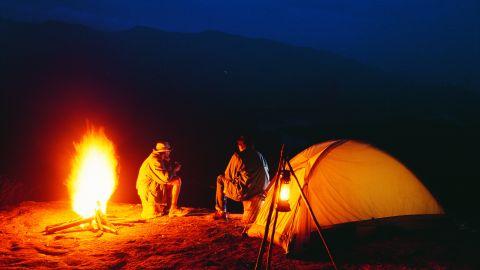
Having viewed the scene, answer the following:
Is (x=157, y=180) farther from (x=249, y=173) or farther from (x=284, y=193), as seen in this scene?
(x=284, y=193)

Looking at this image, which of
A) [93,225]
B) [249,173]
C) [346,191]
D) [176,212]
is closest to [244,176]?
[249,173]

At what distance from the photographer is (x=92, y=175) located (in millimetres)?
9422

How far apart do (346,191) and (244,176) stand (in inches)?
103

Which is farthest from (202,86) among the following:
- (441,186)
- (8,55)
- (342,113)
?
(441,186)

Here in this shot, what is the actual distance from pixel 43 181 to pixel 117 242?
16.0 m

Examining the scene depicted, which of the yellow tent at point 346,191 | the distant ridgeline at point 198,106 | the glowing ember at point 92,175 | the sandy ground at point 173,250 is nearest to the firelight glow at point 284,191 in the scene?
the sandy ground at point 173,250

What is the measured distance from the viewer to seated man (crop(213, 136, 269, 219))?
29.3 feet

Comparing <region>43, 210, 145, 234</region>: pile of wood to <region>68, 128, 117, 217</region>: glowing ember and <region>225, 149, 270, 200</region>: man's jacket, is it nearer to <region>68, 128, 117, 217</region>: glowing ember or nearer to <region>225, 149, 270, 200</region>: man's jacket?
<region>68, 128, 117, 217</region>: glowing ember

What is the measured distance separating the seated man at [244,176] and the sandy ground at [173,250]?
70 cm

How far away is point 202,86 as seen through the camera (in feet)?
196

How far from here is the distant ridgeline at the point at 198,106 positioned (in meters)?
24.5

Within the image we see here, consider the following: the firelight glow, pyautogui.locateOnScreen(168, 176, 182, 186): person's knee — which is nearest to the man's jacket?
pyautogui.locateOnScreen(168, 176, 182, 186): person's knee

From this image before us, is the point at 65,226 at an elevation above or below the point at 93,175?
below

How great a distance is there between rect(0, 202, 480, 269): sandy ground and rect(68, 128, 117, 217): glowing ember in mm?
843
